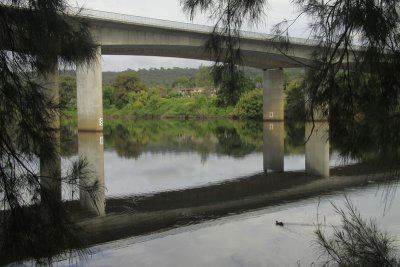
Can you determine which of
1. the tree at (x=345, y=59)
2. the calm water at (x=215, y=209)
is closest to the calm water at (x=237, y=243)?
the calm water at (x=215, y=209)

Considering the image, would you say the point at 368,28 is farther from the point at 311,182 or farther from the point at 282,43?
the point at 311,182

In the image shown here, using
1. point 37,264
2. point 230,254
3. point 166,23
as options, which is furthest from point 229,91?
point 166,23

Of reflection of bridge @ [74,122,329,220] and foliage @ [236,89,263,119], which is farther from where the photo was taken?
foliage @ [236,89,263,119]

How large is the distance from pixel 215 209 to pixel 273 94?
103 feet

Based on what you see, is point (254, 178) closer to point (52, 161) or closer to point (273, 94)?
point (52, 161)

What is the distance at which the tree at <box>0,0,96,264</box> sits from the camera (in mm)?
2689

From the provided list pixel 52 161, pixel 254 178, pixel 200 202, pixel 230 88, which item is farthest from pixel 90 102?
pixel 52 161

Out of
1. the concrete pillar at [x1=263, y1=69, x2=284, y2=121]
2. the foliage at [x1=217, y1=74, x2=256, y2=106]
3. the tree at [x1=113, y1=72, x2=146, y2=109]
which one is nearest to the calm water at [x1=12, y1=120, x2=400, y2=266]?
the foliage at [x1=217, y1=74, x2=256, y2=106]

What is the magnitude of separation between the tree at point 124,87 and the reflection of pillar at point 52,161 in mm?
69181

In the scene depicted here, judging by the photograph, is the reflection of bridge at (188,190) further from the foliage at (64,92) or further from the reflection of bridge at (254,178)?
the foliage at (64,92)

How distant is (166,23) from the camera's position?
25.1m

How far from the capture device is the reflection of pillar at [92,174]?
10.4 ft

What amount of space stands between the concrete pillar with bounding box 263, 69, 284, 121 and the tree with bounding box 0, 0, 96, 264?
36.4m

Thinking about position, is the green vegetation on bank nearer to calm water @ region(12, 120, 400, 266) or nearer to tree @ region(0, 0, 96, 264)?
calm water @ region(12, 120, 400, 266)
